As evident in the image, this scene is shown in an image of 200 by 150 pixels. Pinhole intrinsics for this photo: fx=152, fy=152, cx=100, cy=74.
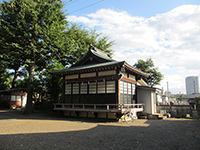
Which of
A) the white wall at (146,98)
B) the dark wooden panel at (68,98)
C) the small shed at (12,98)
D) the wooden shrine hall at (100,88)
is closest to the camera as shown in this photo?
the wooden shrine hall at (100,88)

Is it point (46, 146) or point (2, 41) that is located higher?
point (2, 41)

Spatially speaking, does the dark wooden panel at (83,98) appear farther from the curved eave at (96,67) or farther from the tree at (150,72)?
the tree at (150,72)

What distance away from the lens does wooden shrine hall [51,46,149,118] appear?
14.0 meters

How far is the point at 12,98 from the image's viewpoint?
102 feet

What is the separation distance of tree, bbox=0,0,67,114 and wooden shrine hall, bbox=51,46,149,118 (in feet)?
20.7

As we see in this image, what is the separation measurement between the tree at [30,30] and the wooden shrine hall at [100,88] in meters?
6.30

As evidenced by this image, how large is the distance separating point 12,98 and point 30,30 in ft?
57.5

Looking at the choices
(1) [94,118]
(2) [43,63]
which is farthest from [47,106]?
(1) [94,118]

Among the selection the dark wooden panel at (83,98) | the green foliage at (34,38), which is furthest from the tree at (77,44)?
the dark wooden panel at (83,98)

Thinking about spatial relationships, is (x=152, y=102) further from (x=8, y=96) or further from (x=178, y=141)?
(x=8, y=96)

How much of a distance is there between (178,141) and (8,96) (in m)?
34.0

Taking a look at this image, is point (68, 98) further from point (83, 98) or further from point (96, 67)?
point (96, 67)

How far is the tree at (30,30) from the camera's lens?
782 inches

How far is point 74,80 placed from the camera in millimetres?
17188
